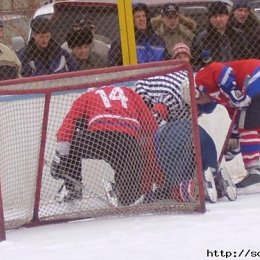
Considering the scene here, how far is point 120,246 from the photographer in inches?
180

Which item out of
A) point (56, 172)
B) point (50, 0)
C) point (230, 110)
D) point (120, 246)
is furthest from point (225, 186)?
point (50, 0)

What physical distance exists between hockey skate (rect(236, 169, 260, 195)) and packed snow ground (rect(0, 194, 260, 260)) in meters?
0.43

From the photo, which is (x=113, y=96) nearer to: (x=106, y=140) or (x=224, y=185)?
(x=106, y=140)

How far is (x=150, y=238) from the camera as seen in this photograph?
4723 mm

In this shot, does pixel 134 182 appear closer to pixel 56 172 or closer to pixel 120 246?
pixel 56 172

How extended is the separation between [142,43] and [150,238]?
2.56 meters

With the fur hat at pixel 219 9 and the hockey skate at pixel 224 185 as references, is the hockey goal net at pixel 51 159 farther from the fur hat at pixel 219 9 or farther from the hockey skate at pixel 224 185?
the fur hat at pixel 219 9

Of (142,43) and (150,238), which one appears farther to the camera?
(142,43)

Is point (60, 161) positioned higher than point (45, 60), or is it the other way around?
point (45, 60)

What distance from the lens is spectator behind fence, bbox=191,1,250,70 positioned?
7106mm

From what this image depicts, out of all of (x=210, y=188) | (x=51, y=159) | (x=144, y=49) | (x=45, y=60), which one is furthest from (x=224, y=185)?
(x=45, y=60)

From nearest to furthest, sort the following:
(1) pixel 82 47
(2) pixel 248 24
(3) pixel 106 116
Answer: (3) pixel 106 116 < (1) pixel 82 47 < (2) pixel 248 24

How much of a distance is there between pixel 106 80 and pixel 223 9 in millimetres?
2144

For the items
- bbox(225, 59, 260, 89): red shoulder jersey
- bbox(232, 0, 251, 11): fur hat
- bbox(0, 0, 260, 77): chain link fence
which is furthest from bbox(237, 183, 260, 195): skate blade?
bbox(232, 0, 251, 11): fur hat
